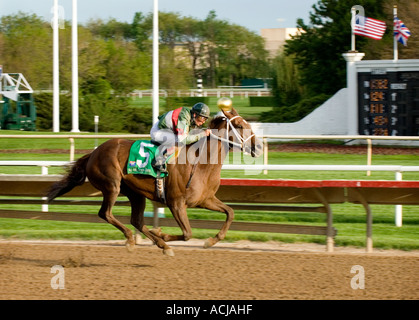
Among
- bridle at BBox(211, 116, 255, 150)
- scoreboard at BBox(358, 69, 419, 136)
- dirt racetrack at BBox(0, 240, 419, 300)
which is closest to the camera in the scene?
dirt racetrack at BBox(0, 240, 419, 300)

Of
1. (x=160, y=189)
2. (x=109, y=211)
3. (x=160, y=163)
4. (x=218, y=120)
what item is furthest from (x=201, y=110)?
(x=109, y=211)

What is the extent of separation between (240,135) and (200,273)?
1.22 metres

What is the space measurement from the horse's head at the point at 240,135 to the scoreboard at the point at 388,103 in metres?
10.7

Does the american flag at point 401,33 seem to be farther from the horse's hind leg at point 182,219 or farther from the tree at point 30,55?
the tree at point 30,55

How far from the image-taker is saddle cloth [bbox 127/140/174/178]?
6059mm

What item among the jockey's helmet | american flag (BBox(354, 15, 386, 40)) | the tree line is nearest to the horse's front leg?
the jockey's helmet

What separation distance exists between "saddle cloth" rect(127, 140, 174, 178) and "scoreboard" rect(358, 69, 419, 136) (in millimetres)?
10903

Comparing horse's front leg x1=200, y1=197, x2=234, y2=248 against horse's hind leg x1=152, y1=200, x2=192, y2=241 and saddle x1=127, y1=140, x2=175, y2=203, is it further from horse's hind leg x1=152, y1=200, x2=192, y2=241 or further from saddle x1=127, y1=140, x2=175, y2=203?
saddle x1=127, y1=140, x2=175, y2=203

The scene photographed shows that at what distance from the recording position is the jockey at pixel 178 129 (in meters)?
5.98

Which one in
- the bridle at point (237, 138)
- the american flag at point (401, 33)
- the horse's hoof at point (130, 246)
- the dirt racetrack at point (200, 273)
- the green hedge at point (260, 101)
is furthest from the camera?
the green hedge at point (260, 101)

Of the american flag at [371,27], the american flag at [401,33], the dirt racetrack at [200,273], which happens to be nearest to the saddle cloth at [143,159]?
the dirt racetrack at [200,273]

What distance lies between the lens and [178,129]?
235 inches
